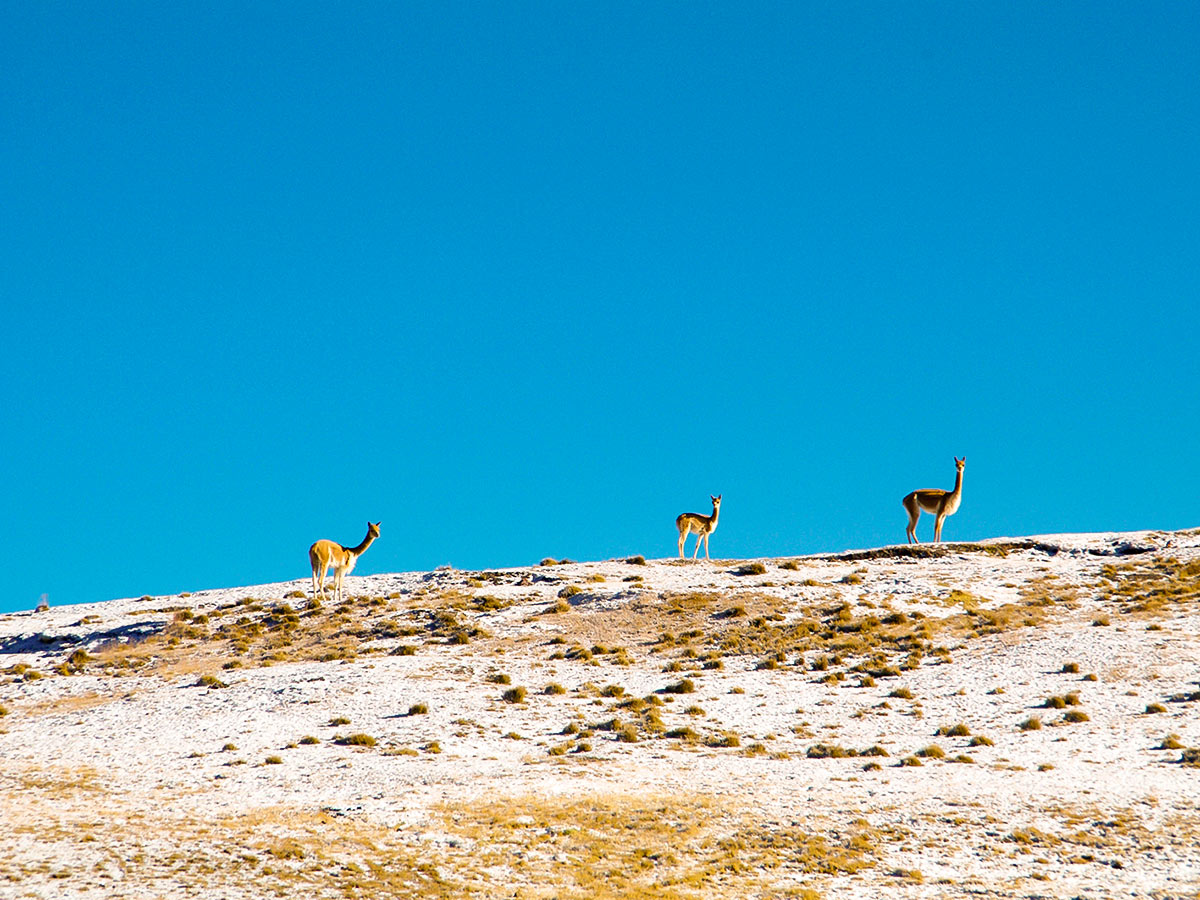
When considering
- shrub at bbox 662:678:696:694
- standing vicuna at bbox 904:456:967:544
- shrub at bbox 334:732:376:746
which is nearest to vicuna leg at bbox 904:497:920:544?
standing vicuna at bbox 904:456:967:544

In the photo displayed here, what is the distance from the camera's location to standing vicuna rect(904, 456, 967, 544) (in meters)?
45.2

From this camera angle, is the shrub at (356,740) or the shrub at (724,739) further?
the shrub at (356,740)

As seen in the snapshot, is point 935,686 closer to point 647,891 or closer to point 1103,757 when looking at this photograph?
point 1103,757

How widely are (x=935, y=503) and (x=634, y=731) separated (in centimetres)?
2203

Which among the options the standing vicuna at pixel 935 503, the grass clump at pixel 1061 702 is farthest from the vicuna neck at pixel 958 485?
the grass clump at pixel 1061 702

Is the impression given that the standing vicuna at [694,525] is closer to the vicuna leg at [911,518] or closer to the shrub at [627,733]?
the vicuna leg at [911,518]

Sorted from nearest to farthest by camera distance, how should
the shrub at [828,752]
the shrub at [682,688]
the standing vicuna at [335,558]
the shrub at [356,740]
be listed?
1. the shrub at [828,752]
2. the shrub at [356,740]
3. the shrub at [682,688]
4. the standing vicuna at [335,558]

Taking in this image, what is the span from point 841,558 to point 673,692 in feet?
52.9

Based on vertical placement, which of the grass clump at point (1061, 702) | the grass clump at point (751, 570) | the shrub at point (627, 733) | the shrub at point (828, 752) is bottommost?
the shrub at point (828, 752)

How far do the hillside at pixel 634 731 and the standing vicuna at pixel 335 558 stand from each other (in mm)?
1042

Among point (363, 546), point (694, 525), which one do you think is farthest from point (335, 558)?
point (694, 525)

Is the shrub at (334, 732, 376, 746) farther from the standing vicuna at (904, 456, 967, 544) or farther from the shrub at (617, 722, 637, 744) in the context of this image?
the standing vicuna at (904, 456, 967, 544)

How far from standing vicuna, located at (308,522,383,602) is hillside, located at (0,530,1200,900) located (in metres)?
1.04

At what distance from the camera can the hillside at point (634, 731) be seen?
748 inches
